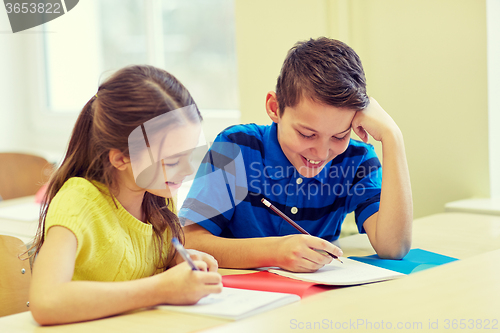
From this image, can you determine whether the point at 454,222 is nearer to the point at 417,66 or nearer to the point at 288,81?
the point at 417,66

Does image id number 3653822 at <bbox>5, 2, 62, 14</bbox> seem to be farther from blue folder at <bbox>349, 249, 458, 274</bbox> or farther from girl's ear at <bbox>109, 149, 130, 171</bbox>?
blue folder at <bbox>349, 249, 458, 274</bbox>

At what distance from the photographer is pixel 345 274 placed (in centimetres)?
98

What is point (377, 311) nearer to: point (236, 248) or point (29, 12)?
point (236, 248)

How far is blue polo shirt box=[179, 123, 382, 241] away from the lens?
1.23m

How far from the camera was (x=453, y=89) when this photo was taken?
5.57 feet

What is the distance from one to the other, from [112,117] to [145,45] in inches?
90.3

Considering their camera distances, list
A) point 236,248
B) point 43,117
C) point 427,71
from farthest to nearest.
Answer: point 43,117 < point 427,71 < point 236,248

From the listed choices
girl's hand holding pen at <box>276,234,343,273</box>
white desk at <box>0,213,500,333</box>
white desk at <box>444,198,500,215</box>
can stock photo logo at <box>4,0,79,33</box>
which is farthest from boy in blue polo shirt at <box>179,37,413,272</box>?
can stock photo logo at <box>4,0,79,33</box>

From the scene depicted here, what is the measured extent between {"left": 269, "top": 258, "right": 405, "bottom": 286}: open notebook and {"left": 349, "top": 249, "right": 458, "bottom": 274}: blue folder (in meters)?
0.04

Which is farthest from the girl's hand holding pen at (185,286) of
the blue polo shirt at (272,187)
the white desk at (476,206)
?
the white desk at (476,206)

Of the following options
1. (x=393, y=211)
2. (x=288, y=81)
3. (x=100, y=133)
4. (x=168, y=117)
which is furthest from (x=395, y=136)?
(x=100, y=133)

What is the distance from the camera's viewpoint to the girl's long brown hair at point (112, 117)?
0.89m

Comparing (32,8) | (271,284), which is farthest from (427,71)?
(32,8)

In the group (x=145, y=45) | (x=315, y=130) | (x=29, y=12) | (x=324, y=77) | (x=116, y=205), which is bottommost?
(x=116, y=205)
